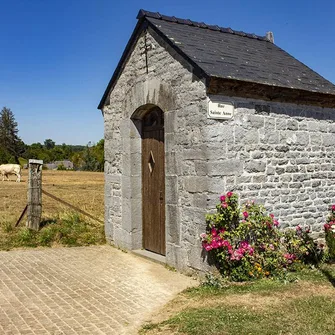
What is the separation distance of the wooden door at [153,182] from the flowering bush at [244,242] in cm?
176

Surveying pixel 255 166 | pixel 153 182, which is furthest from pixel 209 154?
pixel 153 182

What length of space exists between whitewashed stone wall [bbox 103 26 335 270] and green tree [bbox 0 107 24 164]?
57606 millimetres

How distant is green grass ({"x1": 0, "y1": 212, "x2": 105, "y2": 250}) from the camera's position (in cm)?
934

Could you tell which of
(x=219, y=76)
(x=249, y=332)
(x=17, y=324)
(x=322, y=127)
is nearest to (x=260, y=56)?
(x=322, y=127)

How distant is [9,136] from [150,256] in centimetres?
6115

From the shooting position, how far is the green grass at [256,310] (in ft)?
14.1

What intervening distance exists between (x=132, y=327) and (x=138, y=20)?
5.85 metres

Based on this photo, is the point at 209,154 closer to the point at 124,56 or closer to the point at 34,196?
the point at 124,56

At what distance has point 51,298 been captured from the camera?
5730 mm

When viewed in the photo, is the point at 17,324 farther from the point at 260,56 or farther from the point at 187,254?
the point at 260,56

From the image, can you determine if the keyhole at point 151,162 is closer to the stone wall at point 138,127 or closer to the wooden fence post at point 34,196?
the stone wall at point 138,127

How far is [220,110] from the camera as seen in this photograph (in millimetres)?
6465

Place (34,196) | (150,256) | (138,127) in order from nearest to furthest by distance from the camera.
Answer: (150,256) → (138,127) → (34,196)

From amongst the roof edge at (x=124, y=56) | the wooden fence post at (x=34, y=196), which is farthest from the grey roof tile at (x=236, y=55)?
the wooden fence post at (x=34, y=196)
